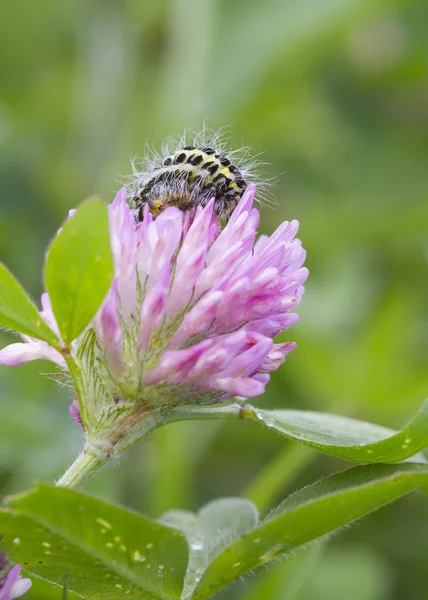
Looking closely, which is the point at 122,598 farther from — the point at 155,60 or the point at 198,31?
the point at 155,60

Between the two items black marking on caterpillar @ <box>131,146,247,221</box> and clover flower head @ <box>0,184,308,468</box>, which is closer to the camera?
clover flower head @ <box>0,184,308,468</box>

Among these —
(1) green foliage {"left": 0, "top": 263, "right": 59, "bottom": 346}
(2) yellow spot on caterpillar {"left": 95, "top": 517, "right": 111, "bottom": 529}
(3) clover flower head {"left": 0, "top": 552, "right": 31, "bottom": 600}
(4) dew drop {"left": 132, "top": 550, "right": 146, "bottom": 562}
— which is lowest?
(3) clover flower head {"left": 0, "top": 552, "right": 31, "bottom": 600}

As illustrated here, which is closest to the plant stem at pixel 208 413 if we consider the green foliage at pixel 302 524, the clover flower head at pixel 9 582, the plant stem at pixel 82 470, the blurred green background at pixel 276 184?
the plant stem at pixel 82 470

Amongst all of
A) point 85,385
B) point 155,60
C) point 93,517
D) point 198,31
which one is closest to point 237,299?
point 85,385

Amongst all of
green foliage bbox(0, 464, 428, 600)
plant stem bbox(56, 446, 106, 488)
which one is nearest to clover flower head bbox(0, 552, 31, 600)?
green foliage bbox(0, 464, 428, 600)

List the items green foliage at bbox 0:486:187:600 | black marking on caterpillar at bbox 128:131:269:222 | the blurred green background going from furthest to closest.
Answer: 1. the blurred green background
2. black marking on caterpillar at bbox 128:131:269:222
3. green foliage at bbox 0:486:187:600

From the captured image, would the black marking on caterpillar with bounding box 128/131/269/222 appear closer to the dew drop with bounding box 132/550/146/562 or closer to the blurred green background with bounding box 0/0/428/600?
the dew drop with bounding box 132/550/146/562

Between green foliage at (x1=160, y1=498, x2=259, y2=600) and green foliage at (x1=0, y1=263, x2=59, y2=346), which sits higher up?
green foliage at (x1=0, y1=263, x2=59, y2=346)
